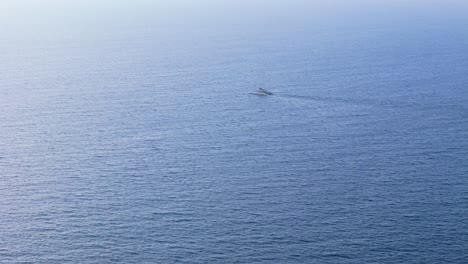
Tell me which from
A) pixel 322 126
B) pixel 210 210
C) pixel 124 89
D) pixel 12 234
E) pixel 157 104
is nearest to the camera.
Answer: pixel 12 234

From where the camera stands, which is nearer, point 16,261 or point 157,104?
point 16,261

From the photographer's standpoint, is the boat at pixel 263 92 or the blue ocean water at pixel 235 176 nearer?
the blue ocean water at pixel 235 176

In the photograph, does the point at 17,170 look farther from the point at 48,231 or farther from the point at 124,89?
the point at 124,89

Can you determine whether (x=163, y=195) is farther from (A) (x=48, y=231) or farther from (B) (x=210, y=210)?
(A) (x=48, y=231)

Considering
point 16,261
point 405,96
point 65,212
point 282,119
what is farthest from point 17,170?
point 405,96

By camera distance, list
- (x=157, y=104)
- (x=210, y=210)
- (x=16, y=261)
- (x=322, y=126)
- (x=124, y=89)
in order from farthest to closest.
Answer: (x=124, y=89) < (x=157, y=104) < (x=322, y=126) < (x=210, y=210) < (x=16, y=261)

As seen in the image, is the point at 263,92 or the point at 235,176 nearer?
the point at 235,176

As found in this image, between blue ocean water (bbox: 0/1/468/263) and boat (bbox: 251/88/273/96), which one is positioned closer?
blue ocean water (bbox: 0/1/468/263)
